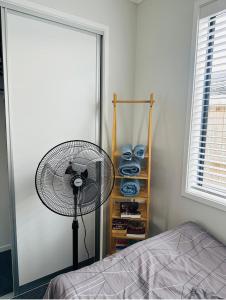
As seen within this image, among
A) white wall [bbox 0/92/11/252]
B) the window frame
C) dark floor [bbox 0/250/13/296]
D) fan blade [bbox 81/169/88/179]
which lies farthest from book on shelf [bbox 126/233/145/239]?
white wall [bbox 0/92/11/252]

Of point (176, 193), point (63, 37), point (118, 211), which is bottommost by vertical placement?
point (118, 211)

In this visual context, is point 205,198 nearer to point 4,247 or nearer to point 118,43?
point 118,43

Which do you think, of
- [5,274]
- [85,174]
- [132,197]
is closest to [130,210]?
[132,197]

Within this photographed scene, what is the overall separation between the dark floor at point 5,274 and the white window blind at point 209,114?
1.73 metres

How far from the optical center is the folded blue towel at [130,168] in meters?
1.77

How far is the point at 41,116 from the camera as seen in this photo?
1687 millimetres

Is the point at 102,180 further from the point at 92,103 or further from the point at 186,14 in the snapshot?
the point at 186,14

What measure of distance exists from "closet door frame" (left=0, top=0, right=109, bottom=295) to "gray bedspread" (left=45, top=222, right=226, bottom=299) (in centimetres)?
76

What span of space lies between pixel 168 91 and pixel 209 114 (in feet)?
1.34

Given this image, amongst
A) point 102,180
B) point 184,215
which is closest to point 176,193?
point 184,215

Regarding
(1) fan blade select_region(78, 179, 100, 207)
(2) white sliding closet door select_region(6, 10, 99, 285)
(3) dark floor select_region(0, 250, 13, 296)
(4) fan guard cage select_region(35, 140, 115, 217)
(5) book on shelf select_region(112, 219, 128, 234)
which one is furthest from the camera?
(5) book on shelf select_region(112, 219, 128, 234)

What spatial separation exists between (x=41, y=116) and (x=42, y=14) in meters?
0.75

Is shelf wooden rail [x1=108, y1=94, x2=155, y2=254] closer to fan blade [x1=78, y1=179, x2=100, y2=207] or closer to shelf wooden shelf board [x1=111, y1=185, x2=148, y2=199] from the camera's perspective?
shelf wooden shelf board [x1=111, y1=185, x2=148, y2=199]

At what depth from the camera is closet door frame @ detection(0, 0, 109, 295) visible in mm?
1486
